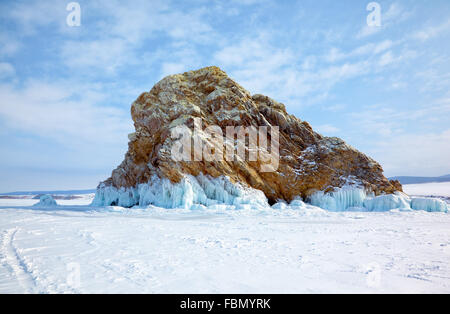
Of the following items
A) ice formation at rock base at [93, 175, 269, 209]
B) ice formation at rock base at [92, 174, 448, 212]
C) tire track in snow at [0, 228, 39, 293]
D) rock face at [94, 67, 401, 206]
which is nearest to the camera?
tire track in snow at [0, 228, 39, 293]

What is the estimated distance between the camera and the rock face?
67.6ft

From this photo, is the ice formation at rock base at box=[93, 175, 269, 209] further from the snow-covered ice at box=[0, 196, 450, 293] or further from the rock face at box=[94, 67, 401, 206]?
the snow-covered ice at box=[0, 196, 450, 293]

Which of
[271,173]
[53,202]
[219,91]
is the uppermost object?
[219,91]

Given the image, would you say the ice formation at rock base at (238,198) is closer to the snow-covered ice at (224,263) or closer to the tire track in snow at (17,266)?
the snow-covered ice at (224,263)

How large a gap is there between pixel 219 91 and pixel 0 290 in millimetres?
21159

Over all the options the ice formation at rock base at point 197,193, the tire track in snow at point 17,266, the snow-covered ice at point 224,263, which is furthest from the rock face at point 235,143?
the tire track in snow at point 17,266

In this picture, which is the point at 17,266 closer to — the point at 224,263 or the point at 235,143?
the point at 224,263

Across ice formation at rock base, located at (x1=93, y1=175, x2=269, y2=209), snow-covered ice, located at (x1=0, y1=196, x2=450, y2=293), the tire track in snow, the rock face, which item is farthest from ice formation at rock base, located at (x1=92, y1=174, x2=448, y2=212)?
the tire track in snow

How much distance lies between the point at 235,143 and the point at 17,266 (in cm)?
1826

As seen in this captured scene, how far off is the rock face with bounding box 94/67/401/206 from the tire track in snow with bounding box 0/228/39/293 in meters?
13.1

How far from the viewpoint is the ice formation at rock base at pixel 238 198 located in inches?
687
